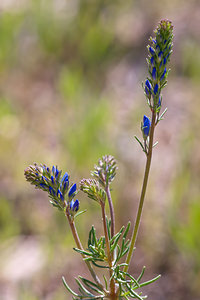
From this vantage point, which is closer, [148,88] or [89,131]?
[148,88]

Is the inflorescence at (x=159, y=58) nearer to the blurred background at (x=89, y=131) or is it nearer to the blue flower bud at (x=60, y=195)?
the blue flower bud at (x=60, y=195)

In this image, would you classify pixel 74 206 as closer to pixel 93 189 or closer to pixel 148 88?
pixel 93 189

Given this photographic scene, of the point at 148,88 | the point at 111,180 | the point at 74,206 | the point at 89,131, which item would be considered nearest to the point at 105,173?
the point at 111,180

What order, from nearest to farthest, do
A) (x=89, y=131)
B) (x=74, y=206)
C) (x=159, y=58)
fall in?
1. (x=159, y=58)
2. (x=74, y=206)
3. (x=89, y=131)

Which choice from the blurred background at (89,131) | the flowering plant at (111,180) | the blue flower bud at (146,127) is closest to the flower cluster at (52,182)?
the flowering plant at (111,180)

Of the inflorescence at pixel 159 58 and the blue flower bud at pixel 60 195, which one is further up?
the inflorescence at pixel 159 58

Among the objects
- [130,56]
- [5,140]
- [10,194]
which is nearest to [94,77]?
[130,56]

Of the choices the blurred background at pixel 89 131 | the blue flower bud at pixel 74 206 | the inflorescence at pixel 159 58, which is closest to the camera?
the inflorescence at pixel 159 58

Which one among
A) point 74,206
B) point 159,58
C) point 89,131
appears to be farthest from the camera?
point 89,131
